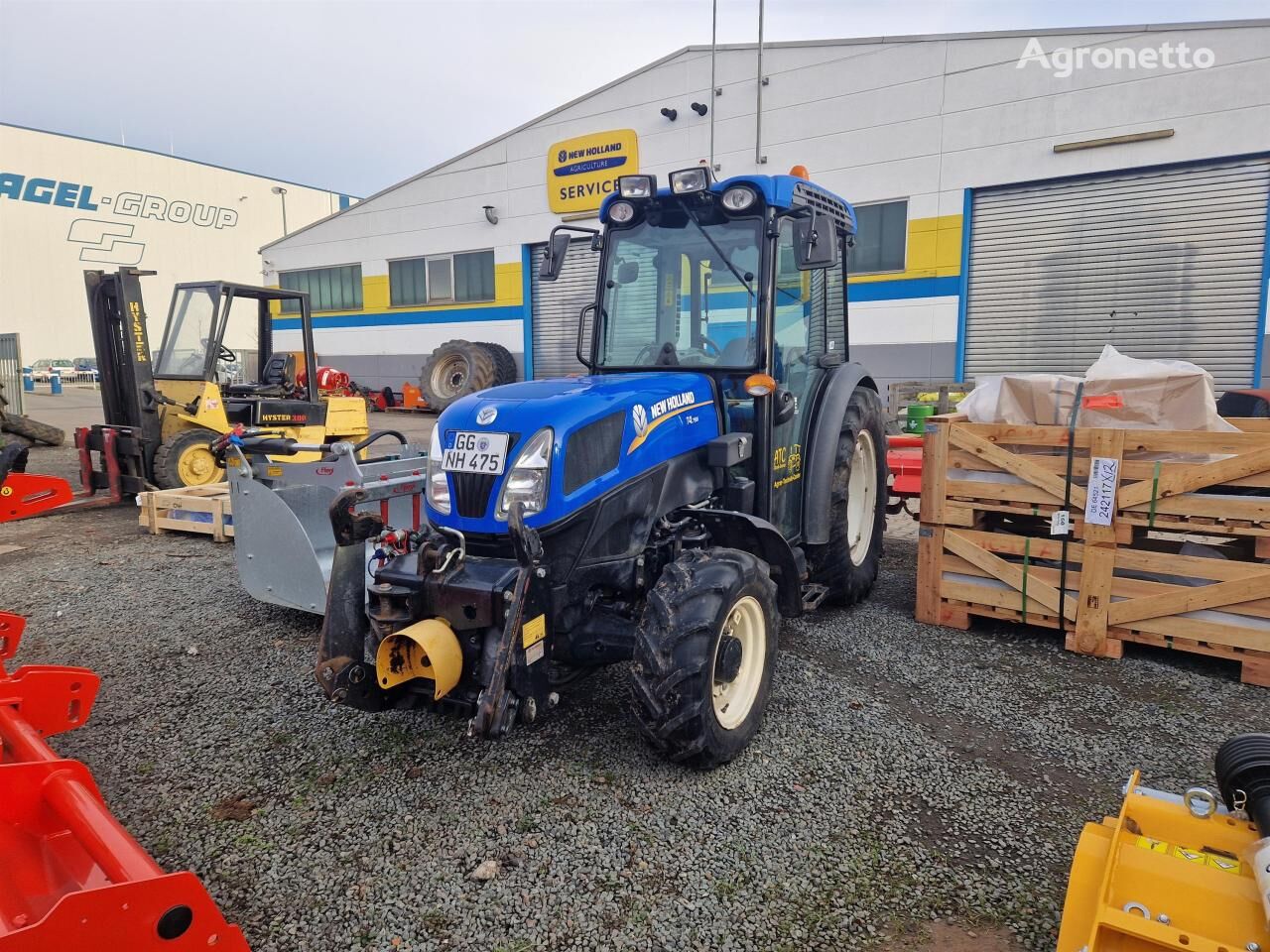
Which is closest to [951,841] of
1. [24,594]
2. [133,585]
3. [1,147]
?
[133,585]

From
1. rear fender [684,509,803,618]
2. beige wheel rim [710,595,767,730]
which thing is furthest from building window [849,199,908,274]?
beige wheel rim [710,595,767,730]

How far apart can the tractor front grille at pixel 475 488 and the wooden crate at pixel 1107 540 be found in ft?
8.73

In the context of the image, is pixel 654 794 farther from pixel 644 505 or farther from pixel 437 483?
pixel 437 483

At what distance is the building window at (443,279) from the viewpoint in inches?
675

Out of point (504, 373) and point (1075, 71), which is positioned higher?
point (1075, 71)

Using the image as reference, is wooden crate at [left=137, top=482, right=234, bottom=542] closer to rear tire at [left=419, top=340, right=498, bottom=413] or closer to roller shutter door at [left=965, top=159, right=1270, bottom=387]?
rear tire at [left=419, top=340, right=498, bottom=413]

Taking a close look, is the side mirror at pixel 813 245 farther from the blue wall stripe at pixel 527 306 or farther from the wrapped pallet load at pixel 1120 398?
the blue wall stripe at pixel 527 306

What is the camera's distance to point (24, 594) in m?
5.29

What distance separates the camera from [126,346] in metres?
7.88

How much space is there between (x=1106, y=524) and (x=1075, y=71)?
372 inches

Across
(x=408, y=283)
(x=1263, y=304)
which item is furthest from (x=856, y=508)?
(x=408, y=283)

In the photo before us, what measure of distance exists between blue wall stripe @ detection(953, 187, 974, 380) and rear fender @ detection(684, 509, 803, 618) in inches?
382

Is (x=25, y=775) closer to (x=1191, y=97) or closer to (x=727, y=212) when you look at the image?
(x=727, y=212)

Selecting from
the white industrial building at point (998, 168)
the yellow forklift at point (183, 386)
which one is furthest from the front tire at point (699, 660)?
the white industrial building at point (998, 168)
